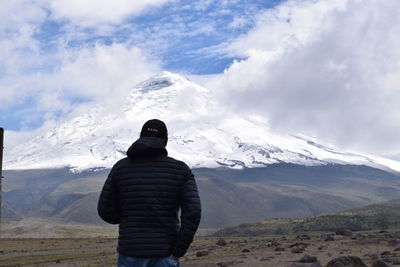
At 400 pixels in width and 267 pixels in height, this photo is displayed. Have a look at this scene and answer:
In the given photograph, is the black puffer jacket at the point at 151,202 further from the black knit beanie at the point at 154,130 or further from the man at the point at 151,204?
the black knit beanie at the point at 154,130

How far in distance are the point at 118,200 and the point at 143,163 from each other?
0.79m

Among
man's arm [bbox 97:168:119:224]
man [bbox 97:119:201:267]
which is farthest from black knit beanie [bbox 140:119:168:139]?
man's arm [bbox 97:168:119:224]

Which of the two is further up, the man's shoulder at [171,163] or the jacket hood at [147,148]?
the jacket hood at [147,148]

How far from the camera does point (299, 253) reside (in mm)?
41406

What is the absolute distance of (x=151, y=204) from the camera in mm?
8992

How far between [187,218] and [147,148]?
1.36m

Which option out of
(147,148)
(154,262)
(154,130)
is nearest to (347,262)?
(154,262)

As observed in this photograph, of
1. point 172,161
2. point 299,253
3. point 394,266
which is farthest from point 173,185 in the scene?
point 299,253

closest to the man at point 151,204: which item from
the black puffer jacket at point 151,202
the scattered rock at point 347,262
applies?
the black puffer jacket at point 151,202

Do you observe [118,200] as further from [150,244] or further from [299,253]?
[299,253]

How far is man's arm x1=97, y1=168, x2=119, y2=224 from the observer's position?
9297 mm

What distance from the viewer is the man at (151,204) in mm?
8828

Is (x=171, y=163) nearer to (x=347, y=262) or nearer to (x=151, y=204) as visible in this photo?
(x=151, y=204)

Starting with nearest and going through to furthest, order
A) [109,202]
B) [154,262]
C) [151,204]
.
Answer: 1. [154,262]
2. [151,204]
3. [109,202]
